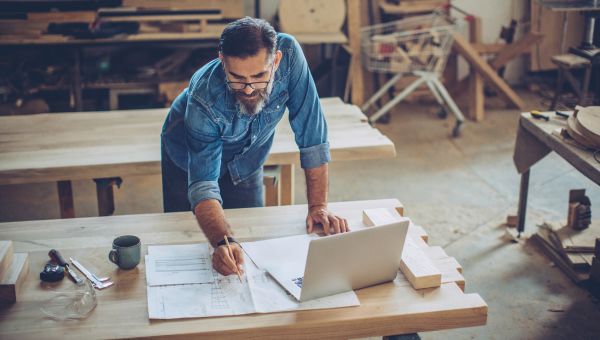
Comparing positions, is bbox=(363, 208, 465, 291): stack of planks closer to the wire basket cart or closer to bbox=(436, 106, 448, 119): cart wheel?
the wire basket cart

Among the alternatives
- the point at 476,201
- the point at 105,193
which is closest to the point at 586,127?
the point at 476,201

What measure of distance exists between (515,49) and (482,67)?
324mm

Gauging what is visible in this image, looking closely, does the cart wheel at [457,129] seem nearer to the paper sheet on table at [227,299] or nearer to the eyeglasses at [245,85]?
the eyeglasses at [245,85]

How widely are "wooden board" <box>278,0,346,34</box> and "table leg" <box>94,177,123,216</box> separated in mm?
2260

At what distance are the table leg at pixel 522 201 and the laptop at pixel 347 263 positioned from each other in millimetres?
1921

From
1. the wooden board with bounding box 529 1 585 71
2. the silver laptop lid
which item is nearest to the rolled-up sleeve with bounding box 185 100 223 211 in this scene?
the silver laptop lid

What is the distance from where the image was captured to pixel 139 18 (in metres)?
4.77

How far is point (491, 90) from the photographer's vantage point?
5.95m

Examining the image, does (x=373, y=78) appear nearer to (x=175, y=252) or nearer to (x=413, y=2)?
(x=413, y=2)

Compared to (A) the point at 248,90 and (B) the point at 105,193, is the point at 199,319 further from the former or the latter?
(B) the point at 105,193

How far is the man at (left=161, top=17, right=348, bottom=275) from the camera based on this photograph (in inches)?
73.6

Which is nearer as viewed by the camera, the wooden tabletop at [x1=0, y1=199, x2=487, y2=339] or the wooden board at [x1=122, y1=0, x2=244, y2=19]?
the wooden tabletop at [x1=0, y1=199, x2=487, y2=339]

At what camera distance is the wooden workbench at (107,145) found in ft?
9.03

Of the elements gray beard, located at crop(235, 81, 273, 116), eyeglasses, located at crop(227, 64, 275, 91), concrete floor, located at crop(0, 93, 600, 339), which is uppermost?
eyeglasses, located at crop(227, 64, 275, 91)
